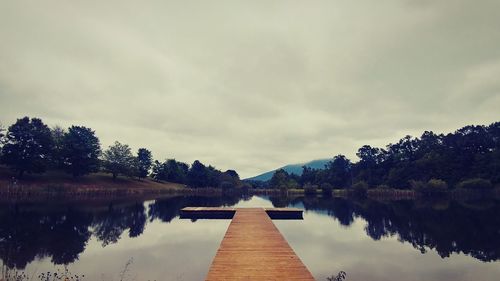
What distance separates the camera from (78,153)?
75562mm

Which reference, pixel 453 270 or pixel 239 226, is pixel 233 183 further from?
pixel 453 270

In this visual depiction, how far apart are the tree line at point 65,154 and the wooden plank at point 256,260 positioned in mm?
68103

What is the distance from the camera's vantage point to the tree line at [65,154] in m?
64.3

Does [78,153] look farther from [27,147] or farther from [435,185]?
[435,185]

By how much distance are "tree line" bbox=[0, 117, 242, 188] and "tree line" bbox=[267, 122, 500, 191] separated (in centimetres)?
4181

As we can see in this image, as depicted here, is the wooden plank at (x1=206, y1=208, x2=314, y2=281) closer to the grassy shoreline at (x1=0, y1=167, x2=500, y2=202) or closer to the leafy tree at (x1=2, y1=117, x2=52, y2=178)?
the grassy shoreline at (x1=0, y1=167, x2=500, y2=202)

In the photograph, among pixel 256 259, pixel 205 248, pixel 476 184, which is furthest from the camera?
pixel 476 184

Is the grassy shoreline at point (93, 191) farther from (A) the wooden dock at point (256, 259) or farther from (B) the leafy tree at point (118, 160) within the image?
(A) the wooden dock at point (256, 259)

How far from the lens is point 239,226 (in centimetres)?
2028

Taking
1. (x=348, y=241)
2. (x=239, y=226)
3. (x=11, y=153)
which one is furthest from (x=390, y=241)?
(x=11, y=153)

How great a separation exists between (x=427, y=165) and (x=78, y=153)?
100560 mm

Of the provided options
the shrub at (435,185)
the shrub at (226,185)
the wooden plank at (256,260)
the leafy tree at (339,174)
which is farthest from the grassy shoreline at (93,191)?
the wooden plank at (256,260)

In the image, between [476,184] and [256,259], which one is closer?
[256,259]

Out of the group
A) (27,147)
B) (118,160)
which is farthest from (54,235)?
(118,160)
